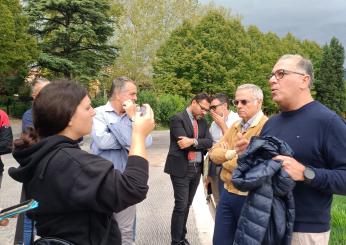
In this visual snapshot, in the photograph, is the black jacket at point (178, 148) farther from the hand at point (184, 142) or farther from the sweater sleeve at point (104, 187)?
the sweater sleeve at point (104, 187)

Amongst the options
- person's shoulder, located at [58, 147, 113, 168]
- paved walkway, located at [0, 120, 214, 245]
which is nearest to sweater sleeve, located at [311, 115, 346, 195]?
person's shoulder, located at [58, 147, 113, 168]

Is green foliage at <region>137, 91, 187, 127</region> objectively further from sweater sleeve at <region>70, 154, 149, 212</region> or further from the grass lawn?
sweater sleeve at <region>70, 154, 149, 212</region>

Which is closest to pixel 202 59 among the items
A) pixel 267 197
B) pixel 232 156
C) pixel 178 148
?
pixel 178 148

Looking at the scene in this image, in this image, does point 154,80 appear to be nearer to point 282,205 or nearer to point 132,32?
point 132,32

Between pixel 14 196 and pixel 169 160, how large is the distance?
4.30 m

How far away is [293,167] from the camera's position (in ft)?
9.24

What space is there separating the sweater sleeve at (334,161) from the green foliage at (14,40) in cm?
2603

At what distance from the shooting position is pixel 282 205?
2906 mm

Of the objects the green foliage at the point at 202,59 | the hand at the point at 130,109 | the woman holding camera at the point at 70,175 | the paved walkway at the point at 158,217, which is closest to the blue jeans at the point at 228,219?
the hand at the point at 130,109

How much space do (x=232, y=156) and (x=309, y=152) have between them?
139cm

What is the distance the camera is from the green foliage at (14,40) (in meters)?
26.1

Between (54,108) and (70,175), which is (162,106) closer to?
(54,108)

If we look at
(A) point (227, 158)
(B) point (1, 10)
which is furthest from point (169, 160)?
(B) point (1, 10)

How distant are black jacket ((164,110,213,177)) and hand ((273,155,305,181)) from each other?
317 cm
